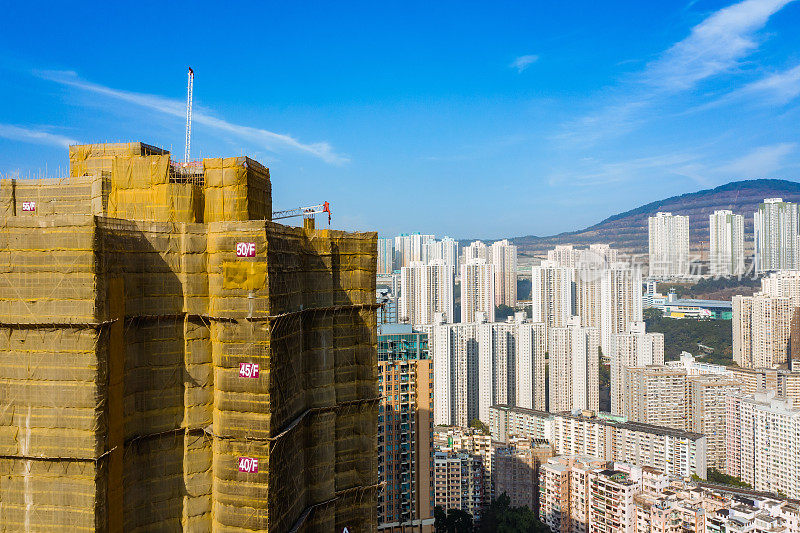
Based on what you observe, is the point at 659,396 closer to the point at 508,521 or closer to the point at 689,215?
the point at 508,521

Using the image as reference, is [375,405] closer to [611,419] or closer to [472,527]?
[472,527]

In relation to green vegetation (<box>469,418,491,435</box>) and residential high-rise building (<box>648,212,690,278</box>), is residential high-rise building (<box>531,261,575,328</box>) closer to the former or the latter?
residential high-rise building (<box>648,212,690,278</box>)

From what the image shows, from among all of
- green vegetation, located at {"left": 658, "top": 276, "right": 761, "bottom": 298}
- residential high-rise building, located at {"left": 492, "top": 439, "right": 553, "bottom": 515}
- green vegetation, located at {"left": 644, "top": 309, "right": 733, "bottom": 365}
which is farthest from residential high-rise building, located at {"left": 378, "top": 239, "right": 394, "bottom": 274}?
residential high-rise building, located at {"left": 492, "top": 439, "right": 553, "bottom": 515}

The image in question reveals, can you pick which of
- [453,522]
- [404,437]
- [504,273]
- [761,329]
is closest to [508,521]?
[453,522]

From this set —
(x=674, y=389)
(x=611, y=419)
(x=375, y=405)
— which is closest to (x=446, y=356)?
(x=611, y=419)

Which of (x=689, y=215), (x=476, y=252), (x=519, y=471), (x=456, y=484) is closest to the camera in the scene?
(x=456, y=484)

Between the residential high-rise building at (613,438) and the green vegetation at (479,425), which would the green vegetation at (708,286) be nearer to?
the residential high-rise building at (613,438)
